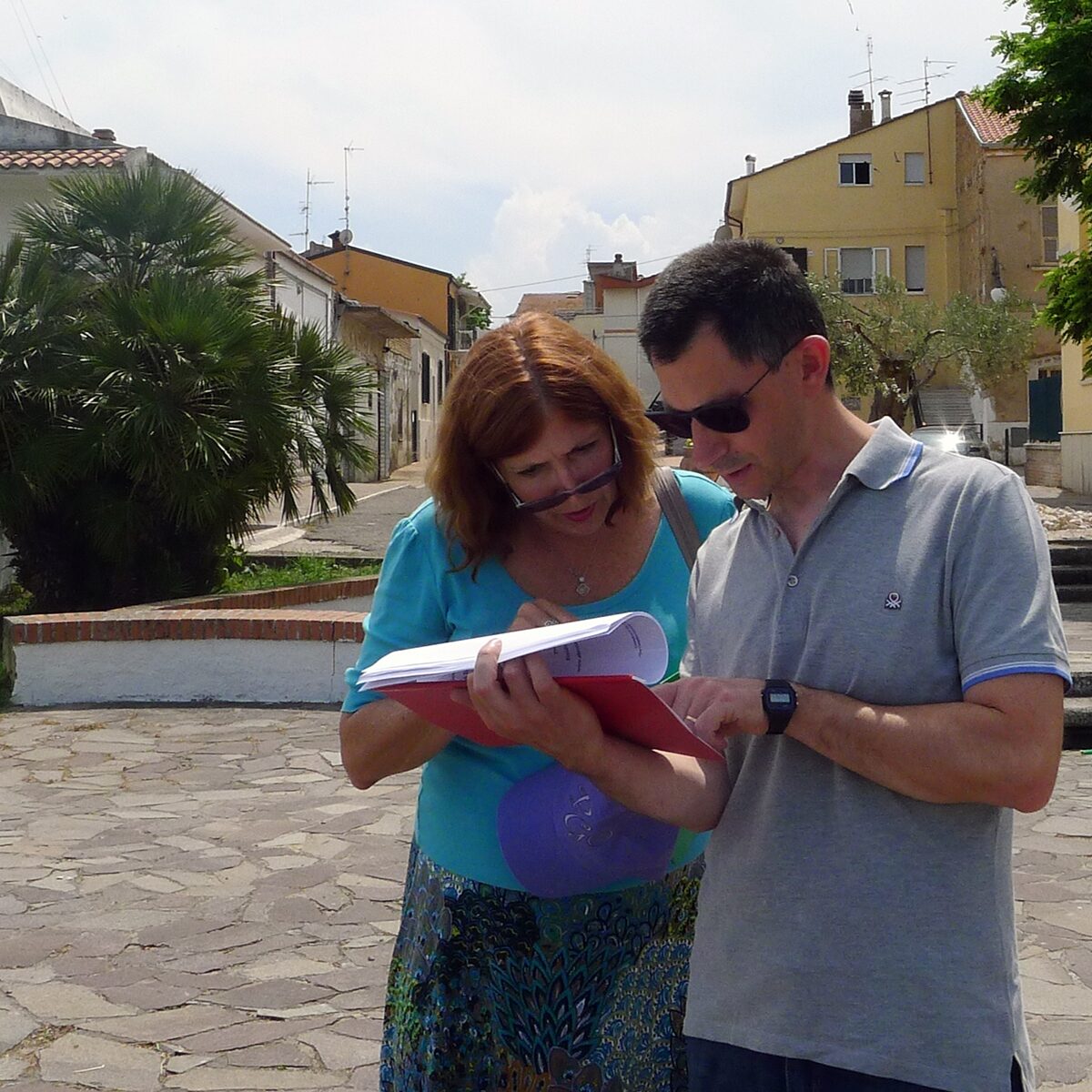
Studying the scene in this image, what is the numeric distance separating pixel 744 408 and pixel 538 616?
0.48m

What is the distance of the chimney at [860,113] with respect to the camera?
5228 centimetres

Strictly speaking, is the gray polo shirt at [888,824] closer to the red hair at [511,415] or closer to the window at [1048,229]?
the red hair at [511,415]

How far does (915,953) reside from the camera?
1.77 m

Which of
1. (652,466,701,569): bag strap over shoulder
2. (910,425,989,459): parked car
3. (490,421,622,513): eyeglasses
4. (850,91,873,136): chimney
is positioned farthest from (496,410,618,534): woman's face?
(850,91,873,136): chimney

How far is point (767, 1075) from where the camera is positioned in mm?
1870

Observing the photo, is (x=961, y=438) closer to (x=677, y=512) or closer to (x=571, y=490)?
(x=677, y=512)

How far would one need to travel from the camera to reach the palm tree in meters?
11.6

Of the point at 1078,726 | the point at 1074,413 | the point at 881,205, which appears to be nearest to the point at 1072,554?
the point at 1078,726

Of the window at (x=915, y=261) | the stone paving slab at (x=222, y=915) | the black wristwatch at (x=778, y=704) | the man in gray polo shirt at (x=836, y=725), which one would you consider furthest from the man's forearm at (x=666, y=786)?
the window at (x=915, y=261)

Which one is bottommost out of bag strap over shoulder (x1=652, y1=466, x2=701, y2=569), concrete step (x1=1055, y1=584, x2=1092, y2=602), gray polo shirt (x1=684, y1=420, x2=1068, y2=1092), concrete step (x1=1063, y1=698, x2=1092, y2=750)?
concrete step (x1=1063, y1=698, x2=1092, y2=750)

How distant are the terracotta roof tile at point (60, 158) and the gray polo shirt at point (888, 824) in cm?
2067

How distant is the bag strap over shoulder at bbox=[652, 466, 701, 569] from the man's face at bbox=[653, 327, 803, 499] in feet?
1.81

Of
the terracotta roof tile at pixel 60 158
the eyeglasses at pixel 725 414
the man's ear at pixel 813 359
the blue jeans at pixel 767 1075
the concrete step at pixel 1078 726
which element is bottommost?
the concrete step at pixel 1078 726

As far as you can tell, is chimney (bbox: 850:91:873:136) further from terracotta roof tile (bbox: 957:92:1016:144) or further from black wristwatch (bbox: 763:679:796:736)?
black wristwatch (bbox: 763:679:796:736)
